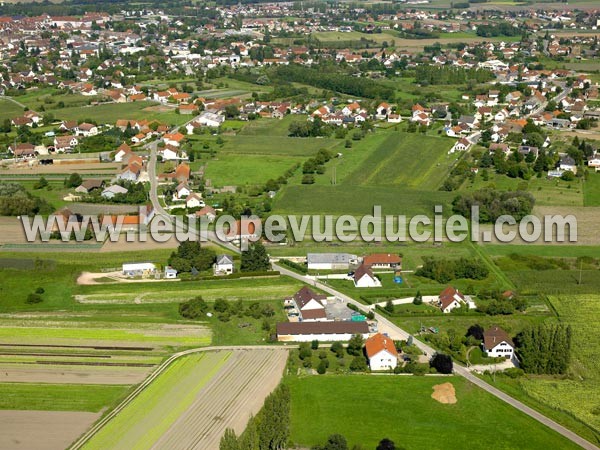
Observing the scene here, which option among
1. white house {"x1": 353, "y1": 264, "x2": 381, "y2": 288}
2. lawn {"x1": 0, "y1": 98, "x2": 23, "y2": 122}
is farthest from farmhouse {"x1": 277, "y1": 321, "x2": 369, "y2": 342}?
lawn {"x1": 0, "y1": 98, "x2": 23, "y2": 122}

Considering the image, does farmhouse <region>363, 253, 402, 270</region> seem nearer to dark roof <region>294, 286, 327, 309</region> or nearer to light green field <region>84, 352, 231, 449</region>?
dark roof <region>294, 286, 327, 309</region>

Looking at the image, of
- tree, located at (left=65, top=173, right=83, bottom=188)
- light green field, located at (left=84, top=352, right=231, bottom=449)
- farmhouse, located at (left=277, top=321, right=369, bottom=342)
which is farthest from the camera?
tree, located at (left=65, top=173, right=83, bottom=188)

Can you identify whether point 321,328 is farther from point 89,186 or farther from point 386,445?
point 89,186

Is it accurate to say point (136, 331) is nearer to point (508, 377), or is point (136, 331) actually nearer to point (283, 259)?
point (283, 259)

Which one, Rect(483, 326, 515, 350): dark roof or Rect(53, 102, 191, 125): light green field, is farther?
Rect(53, 102, 191, 125): light green field

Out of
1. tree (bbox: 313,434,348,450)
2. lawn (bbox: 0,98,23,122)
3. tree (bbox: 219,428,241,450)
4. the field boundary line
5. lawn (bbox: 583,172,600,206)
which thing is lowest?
lawn (bbox: 583,172,600,206)

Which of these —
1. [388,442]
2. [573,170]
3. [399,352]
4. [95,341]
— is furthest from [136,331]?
[573,170]

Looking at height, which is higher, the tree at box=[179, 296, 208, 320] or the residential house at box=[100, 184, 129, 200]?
the residential house at box=[100, 184, 129, 200]
